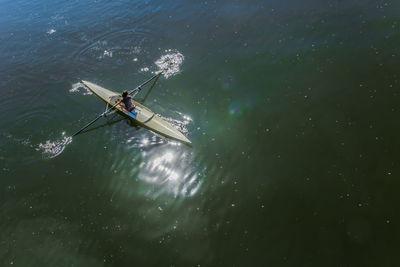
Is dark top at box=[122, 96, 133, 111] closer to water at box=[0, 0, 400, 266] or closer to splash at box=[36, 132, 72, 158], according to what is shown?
water at box=[0, 0, 400, 266]

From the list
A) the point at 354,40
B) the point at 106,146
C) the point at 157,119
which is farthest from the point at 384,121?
the point at 106,146

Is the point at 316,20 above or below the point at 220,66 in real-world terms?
above

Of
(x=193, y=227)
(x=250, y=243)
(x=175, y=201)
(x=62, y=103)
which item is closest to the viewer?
(x=250, y=243)

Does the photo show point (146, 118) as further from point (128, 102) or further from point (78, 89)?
point (78, 89)

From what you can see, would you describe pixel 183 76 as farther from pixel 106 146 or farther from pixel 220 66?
pixel 106 146

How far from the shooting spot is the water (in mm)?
10469

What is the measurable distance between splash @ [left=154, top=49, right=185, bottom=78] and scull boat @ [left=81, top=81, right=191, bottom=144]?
3.67 meters

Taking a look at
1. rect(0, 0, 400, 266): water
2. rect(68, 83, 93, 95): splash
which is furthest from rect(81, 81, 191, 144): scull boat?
rect(68, 83, 93, 95): splash

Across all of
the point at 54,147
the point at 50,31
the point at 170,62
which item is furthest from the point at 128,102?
the point at 50,31

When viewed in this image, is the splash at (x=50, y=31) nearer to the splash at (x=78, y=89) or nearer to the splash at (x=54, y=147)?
the splash at (x=78, y=89)

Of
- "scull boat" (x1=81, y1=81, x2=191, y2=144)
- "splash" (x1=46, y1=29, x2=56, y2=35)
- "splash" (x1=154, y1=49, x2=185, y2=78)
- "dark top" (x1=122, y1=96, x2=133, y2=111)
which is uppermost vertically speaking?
"splash" (x1=46, y1=29, x2=56, y2=35)

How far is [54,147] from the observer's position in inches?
578

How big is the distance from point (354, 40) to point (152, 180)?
52.5ft

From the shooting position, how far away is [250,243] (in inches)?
404
